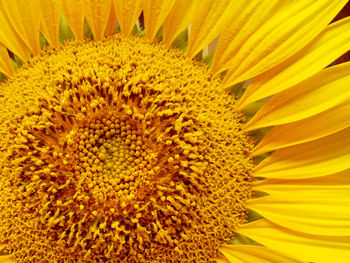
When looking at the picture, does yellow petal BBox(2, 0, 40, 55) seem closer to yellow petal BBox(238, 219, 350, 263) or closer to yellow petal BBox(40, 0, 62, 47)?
yellow petal BBox(40, 0, 62, 47)

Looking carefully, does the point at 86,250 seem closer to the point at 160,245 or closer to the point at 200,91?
the point at 160,245

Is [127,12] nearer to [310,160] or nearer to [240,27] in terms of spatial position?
[240,27]

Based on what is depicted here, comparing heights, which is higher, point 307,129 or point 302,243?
point 307,129

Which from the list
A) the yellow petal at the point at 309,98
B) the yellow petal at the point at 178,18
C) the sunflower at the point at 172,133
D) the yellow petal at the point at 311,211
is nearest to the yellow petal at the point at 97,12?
the sunflower at the point at 172,133

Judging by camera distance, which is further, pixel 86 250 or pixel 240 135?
pixel 240 135

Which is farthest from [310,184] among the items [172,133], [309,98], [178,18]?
[178,18]

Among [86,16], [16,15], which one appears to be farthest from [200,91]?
[16,15]

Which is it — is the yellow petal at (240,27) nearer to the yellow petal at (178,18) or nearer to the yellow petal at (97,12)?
the yellow petal at (178,18)
